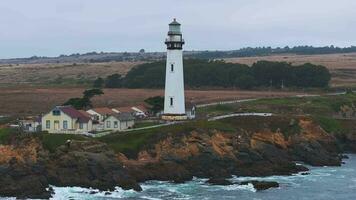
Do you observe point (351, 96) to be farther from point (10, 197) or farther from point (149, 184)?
point (10, 197)

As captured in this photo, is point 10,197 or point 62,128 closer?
point 10,197

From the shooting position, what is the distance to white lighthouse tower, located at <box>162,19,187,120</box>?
68000 mm

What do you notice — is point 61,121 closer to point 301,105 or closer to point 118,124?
point 118,124

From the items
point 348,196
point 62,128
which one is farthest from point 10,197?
point 348,196

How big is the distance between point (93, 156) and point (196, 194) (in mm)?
9520

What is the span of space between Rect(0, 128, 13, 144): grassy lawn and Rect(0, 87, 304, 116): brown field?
24646 mm

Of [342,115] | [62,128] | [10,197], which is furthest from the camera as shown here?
[342,115]

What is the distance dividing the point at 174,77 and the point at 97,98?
38862mm

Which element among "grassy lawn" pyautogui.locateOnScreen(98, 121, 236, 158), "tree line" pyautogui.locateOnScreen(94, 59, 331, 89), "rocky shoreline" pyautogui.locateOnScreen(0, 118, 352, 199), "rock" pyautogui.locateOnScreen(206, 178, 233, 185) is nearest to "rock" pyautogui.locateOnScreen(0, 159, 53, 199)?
"rocky shoreline" pyautogui.locateOnScreen(0, 118, 352, 199)

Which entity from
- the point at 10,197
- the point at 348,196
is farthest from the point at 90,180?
the point at 348,196

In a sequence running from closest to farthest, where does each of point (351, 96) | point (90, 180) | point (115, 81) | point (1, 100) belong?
point (90, 180) → point (351, 96) → point (1, 100) → point (115, 81)

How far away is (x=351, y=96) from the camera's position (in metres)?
99.4

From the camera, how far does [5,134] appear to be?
59.1m

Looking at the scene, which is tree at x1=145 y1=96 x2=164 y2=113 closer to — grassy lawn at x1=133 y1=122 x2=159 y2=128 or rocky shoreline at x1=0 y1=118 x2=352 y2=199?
grassy lawn at x1=133 y1=122 x2=159 y2=128
